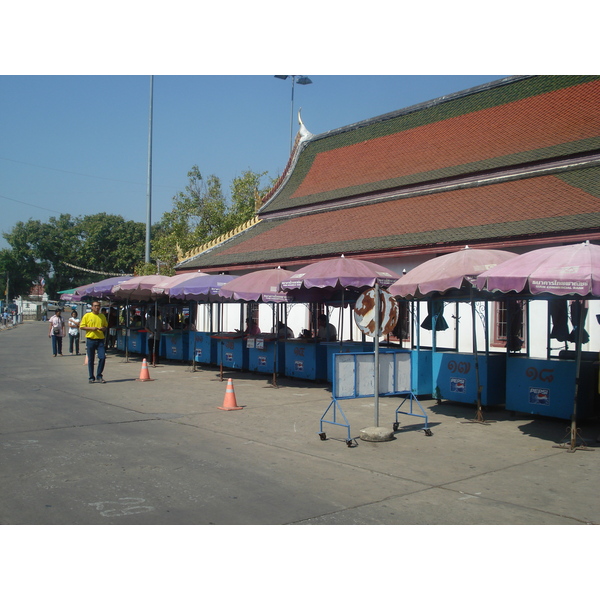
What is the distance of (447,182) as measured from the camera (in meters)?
20.9

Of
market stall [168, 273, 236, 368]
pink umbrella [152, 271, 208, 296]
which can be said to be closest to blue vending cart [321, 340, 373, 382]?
market stall [168, 273, 236, 368]

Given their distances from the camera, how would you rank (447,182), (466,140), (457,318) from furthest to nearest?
1. (466,140)
2. (447,182)
3. (457,318)

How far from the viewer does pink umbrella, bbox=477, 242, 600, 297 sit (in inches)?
319

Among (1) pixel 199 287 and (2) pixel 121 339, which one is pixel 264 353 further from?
(2) pixel 121 339

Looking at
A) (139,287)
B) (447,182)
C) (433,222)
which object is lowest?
(139,287)

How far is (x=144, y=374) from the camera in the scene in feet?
53.2

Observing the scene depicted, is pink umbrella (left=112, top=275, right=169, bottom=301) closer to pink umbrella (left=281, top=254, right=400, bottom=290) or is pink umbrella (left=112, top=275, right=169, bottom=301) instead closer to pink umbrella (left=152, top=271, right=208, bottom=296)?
pink umbrella (left=152, top=271, right=208, bottom=296)

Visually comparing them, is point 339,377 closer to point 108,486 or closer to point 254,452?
point 254,452

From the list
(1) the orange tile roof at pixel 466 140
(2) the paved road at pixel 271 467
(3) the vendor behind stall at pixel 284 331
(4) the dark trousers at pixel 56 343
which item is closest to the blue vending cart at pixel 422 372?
(2) the paved road at pixel 271 467

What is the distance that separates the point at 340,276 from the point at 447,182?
955 cm

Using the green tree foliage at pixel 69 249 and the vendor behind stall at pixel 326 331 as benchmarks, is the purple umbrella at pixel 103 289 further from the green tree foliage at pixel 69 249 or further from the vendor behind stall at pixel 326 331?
the green tree foliage at pixel 69 249

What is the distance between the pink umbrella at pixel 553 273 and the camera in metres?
8.09

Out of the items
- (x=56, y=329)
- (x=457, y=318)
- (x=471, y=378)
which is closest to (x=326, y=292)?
(x=457, y=318)

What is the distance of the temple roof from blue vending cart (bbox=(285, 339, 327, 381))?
4.70 m
